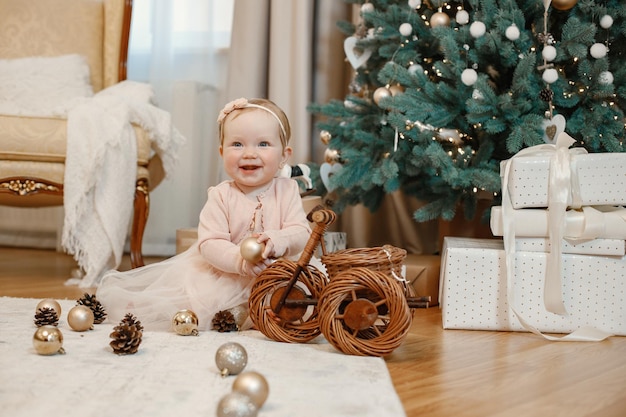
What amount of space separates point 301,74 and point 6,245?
1688mm

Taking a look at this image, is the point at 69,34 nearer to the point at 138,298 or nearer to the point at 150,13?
the point at 150,13

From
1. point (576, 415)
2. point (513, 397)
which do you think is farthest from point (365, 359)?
point (576, 415)

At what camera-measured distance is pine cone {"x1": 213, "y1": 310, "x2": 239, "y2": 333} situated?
159 cm

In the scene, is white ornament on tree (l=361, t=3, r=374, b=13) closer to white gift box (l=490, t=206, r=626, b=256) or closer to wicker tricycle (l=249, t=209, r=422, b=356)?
white gift box (l=490, t=206, r=626, b=256)

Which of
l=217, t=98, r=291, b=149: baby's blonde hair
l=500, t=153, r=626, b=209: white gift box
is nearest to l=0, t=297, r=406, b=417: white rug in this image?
l=217, t=98, r=291, b=149: baby's blonde hair

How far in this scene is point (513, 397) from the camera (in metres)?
1.18

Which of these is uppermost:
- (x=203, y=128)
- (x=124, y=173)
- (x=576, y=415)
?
(x=203, y=128)

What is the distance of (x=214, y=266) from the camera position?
168cm

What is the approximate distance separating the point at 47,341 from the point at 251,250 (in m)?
0.43

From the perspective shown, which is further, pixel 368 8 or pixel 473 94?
pixel 368 8

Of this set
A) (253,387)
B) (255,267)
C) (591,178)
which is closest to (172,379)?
(253,387)

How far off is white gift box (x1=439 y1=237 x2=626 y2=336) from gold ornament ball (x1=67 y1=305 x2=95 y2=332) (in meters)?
0.82

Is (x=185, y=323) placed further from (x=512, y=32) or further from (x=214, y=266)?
(x=512, y=32)

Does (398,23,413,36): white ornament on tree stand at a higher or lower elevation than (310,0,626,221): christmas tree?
higher
